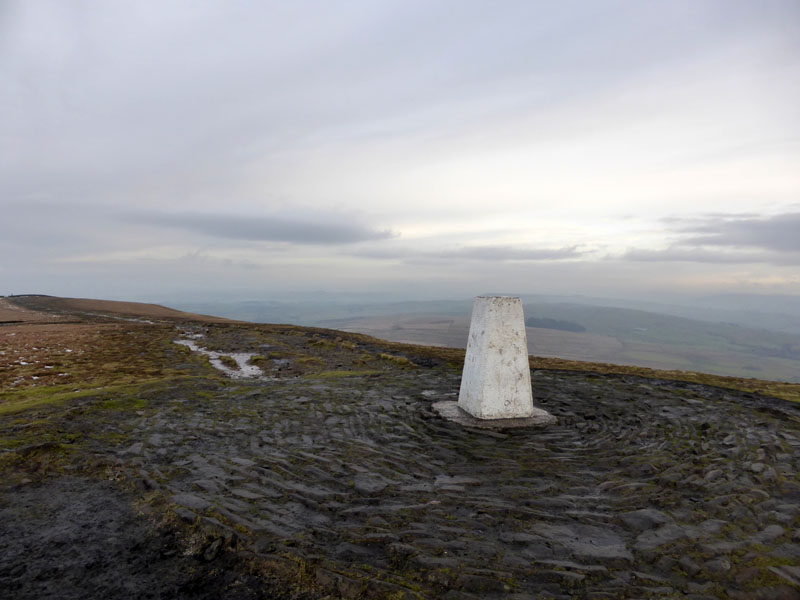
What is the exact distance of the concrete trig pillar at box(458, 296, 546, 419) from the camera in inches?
618

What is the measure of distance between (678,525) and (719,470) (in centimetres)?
391

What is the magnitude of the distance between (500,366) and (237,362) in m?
21.6

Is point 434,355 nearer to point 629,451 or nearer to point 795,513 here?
point 629,451

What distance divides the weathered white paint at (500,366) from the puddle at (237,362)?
627 inches

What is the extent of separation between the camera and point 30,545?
7109 mm

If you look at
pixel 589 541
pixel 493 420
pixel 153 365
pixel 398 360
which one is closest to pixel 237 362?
pixel 153 365

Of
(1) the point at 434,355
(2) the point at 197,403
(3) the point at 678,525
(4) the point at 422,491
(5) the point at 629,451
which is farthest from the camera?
(1) the point at 434,355

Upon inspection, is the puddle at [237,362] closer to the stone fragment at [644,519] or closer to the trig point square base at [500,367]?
the trig point square base at [500,367]

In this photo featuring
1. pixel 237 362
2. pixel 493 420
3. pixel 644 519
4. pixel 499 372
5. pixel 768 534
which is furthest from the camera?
pixel 237 362

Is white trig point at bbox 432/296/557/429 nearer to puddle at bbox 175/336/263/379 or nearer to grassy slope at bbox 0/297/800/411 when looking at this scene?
grassy slope at bbox 0/297/800/411

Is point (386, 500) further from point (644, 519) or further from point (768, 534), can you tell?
point (768, 534)

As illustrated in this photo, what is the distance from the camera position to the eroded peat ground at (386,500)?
6.43m

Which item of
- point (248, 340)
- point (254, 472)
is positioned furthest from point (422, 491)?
point (248, 340)

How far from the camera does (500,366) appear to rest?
52.2 feet
